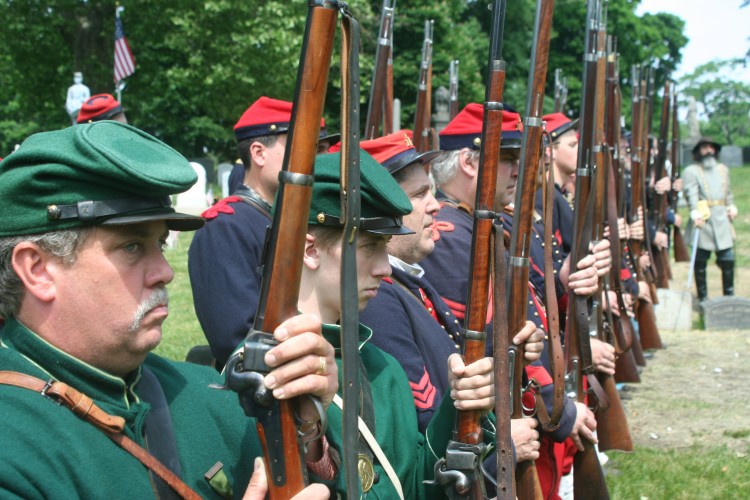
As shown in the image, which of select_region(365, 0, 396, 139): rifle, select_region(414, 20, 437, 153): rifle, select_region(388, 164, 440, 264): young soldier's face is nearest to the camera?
select_region(388, 164, 440, 264): young soldier's face

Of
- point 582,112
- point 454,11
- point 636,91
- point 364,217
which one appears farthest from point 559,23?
point 364,217

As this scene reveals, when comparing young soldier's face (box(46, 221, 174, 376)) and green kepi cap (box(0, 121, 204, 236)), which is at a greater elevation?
green kepi cap (box(0, 121, 204, 236))

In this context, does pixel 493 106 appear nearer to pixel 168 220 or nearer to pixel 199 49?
pixel 168 220

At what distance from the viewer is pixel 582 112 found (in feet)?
18.2

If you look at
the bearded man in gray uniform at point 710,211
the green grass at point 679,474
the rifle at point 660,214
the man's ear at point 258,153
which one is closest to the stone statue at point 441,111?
the rifle at point 660,214

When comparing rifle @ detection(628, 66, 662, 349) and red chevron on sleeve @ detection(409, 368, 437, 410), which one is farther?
rifle @ detection(628, 66, 662, 349)

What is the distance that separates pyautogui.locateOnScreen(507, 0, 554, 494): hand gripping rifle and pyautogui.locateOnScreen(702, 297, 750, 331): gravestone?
8.52 meters

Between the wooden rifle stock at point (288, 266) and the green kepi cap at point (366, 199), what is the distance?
26.5 inches

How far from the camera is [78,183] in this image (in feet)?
6.19

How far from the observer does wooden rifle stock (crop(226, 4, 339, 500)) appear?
185 centimetres

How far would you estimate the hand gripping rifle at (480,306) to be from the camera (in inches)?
113

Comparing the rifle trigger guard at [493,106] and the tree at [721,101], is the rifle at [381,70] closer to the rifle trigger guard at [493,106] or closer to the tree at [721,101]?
the rifle trigger guard at [493,106]

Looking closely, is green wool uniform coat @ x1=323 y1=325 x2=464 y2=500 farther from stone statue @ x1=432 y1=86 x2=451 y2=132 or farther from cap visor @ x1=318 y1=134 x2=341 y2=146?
stone statue @ x1=432 y1=86 x2=451 y2=132

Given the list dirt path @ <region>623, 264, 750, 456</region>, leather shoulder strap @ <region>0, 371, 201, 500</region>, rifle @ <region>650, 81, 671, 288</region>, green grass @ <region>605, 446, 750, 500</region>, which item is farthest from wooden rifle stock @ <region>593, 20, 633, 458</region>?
rifle @ <region>650, 81, 671, 288</region>
